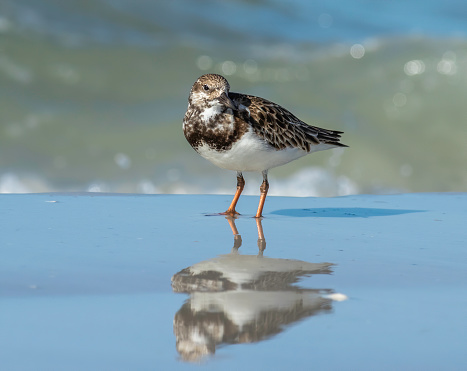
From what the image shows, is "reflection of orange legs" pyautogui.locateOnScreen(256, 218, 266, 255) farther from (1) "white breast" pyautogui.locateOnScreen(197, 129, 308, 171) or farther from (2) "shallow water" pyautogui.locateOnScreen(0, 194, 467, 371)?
(1) "white breast" pyautogui.locateOnScreen(197, 129, 308, 171)

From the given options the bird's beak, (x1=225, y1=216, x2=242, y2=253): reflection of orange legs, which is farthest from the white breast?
(x1=225, y1=216, x2=242, y2=253): reflection of orange legs

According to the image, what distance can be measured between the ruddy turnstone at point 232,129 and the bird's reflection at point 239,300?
201cm

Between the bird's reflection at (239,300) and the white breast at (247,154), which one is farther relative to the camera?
the white breast at (247,154)

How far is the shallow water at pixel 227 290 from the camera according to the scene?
136 inches

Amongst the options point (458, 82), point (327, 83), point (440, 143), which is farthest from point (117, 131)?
point (458, 82)

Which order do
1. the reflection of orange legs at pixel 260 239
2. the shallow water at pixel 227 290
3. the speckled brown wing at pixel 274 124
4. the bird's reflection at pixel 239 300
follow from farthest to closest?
the speckled brown wing at pixel 274 124 < the reflection of orange legs at pixel 260 239 < the bird's reflection at pixel 239 300 < the shallow water at pixel 227 290

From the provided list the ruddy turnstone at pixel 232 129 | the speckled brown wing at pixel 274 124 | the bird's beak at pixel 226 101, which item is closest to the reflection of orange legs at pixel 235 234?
the ruddy turnstone at pixel 232 129

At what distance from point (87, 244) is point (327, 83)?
10886 millimetres

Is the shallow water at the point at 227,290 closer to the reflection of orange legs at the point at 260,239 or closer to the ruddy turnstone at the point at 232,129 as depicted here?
the reflection of orange legs at the point at 260,239

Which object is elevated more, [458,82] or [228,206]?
[458,82]

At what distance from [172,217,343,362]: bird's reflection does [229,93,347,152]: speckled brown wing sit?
92.9 inches

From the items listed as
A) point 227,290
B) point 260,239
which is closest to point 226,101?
point 260,239

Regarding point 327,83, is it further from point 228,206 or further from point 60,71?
point 228,206

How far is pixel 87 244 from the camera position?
20.3 feet
